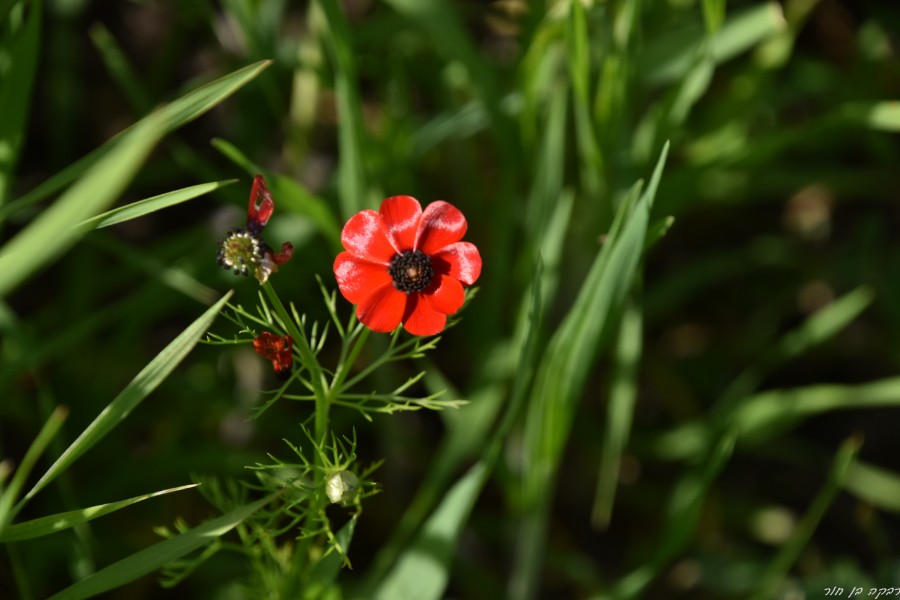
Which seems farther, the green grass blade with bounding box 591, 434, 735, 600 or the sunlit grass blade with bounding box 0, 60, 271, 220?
the green grass blade with bounding box 591, 434, 735, 600

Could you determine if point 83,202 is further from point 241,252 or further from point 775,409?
point 775,409

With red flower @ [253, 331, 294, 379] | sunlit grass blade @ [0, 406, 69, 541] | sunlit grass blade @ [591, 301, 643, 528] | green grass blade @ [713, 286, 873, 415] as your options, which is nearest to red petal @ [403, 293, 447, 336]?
red flower @ [253, 331, 294, 379]

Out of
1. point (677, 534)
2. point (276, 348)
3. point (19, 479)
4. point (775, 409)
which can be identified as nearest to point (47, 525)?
point (19, 479)

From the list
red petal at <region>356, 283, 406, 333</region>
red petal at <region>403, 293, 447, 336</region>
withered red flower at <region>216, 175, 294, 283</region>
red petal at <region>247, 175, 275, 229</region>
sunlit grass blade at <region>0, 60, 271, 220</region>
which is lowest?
red petal at <region>403, 293, 447, 336</region>

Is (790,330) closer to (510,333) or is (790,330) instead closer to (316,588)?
(510,333)

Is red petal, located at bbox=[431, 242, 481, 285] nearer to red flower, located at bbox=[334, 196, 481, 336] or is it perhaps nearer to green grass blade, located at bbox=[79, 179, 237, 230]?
red flower, located at bbox=[334, 196, 481, 336]

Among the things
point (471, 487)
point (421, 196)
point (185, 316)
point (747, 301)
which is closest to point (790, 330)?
point (747, 301)
